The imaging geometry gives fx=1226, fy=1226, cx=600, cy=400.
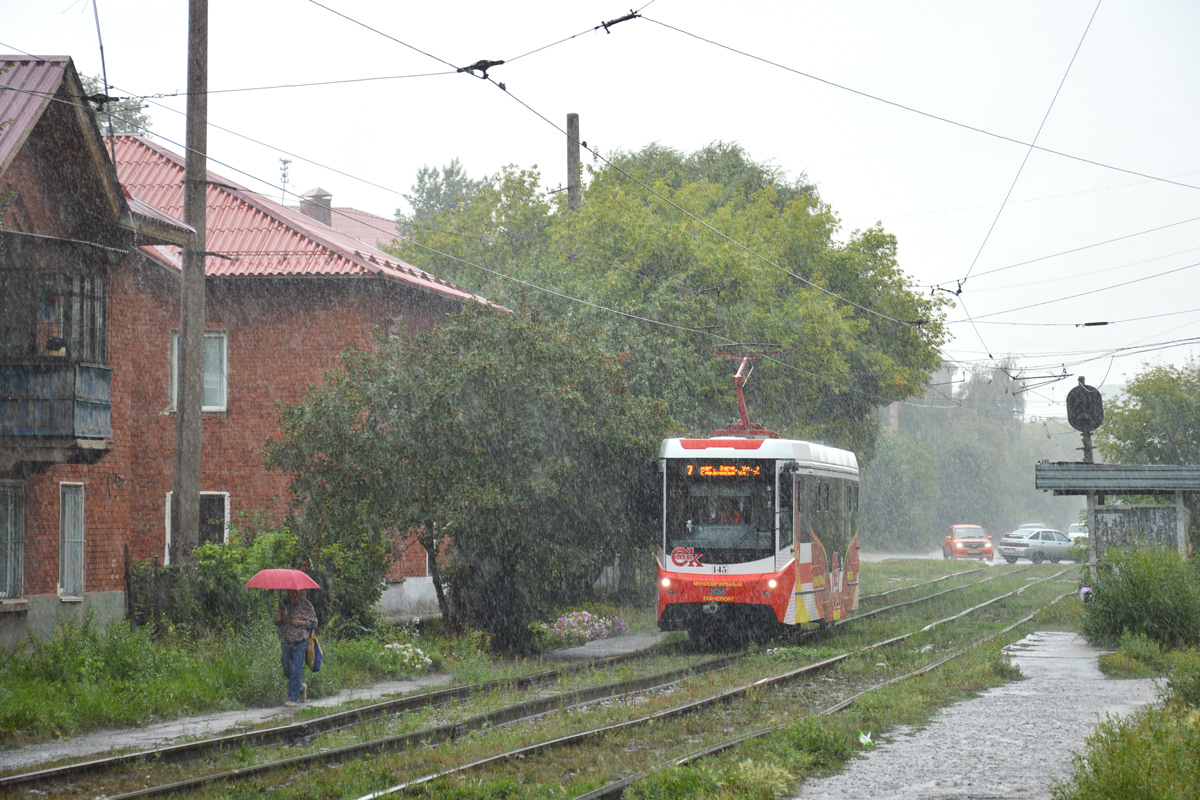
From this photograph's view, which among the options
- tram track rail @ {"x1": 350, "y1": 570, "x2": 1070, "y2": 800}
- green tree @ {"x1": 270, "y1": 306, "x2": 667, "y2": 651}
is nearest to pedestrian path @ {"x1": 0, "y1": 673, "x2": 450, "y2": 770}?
tram track rail @ {"x1": 350, "y1": 570, "x2": 1070, "y2": 800}

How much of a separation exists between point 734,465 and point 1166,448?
21.1 metres

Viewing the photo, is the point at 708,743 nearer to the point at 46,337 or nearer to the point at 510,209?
the point at 46,337

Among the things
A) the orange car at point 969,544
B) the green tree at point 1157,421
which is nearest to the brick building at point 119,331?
the green tree at point 1157,421

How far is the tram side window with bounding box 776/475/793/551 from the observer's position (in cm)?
1838

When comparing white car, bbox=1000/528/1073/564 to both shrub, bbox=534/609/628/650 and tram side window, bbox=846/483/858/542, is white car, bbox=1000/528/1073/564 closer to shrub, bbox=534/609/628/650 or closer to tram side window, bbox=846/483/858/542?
tram side window, bbox=846/483/858/542

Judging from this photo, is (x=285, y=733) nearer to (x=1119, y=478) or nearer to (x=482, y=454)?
(x=482, y=454)

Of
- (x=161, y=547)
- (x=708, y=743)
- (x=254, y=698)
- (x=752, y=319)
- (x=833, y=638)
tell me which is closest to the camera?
(x=708, y=743)

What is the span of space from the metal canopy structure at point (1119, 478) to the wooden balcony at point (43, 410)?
15.9 metres

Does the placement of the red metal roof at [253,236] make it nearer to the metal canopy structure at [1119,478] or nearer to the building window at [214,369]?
the building window at [214,369]

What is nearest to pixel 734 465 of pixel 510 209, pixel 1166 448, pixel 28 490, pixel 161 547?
pixel 28 490

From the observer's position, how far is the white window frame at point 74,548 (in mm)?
18141

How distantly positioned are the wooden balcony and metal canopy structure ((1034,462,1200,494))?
52.1ft

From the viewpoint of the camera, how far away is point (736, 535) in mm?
18594

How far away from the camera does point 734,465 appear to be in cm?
1877
